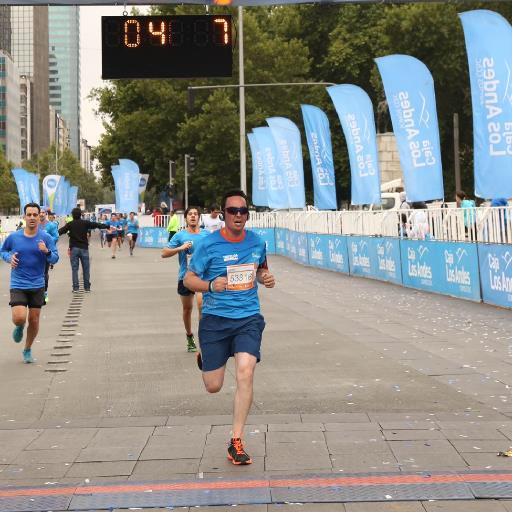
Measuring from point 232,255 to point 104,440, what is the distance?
1575mm

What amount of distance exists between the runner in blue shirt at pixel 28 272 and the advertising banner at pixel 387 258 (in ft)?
35.9

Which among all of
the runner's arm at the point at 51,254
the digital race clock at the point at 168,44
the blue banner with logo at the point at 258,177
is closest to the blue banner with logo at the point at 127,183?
the blue banner with logo at the point at 258,177

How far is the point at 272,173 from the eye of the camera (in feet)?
115

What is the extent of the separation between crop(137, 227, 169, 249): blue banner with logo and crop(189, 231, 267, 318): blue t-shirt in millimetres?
41956

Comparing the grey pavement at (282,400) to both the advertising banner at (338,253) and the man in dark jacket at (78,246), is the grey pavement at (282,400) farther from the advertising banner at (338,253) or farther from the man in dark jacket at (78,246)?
the advertising banner at (338,253)

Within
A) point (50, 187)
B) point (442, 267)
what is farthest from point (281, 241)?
point (50, 187)

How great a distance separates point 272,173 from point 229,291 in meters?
28.7

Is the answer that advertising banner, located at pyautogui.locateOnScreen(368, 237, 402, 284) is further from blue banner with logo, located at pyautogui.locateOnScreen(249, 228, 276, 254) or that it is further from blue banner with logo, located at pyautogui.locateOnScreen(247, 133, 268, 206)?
blue banner with logo, located at pyautogui.locateOnScreen(249, 228, 276, 254)

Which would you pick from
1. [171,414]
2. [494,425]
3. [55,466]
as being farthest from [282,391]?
[55,466]

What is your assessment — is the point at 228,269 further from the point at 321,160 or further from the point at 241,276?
the point at 321,160

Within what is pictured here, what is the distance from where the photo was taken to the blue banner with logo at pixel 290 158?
32.4m

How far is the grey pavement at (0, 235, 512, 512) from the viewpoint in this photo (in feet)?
19.7

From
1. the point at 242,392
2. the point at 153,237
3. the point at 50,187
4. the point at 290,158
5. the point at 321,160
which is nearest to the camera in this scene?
the point at 242,392

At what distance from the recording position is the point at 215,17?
11953 millimetres
